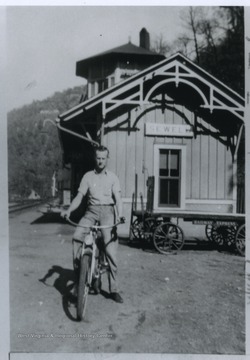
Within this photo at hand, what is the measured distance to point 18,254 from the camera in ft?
16.4

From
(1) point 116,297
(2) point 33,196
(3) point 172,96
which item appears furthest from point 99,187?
(3) point 172,96

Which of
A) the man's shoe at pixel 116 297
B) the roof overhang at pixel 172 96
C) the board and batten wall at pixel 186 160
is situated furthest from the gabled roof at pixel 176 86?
the man's shoe at pixel 116 297

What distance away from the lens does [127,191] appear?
6.90 metres

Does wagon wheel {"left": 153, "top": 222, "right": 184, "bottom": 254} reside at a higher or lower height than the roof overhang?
lower

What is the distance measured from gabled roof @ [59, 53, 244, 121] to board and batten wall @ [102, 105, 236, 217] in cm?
45

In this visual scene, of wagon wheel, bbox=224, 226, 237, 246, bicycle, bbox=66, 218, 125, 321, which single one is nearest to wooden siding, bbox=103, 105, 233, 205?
wagon wheel, bbox=224, 226, 237, 246

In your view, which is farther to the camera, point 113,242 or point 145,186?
point 145,186

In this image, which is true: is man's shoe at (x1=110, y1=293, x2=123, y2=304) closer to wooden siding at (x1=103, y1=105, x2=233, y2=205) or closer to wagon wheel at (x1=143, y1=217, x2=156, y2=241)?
wagon wheel at (x1=143, y1=217, x2=156, y2=241)

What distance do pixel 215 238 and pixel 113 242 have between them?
3.53 meters

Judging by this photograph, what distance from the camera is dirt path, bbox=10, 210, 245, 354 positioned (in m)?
3.05

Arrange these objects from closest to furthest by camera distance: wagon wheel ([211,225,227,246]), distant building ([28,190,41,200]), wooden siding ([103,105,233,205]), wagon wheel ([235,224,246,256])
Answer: distant building ([28,190,41,200]), wagon wheel ([235,224,246,256]), wagon wheel ([211,225,227,246]), wooden siding ([103,105,233,205])
